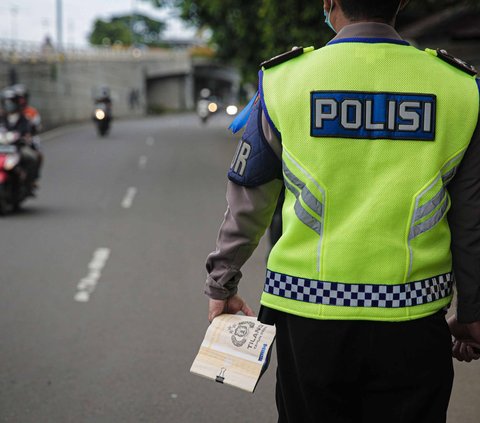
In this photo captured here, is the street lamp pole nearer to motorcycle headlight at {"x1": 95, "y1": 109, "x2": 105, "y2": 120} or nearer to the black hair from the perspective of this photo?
motorcycle headlight at {"x1": 95, "y1": 109, "x2": 105, "y2": 120}

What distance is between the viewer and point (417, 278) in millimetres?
2303

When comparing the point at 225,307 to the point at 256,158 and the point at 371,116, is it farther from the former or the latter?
the point at 371,116

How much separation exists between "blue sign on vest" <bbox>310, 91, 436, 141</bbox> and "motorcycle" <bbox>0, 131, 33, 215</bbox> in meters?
10.7

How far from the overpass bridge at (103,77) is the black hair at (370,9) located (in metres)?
30.6

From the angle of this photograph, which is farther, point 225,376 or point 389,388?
point 225,376

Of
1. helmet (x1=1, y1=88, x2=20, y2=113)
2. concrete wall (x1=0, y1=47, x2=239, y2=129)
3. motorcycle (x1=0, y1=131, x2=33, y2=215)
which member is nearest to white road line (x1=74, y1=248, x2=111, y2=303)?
motorcycle (x1=0, y1=131, x2=33, y2=215)

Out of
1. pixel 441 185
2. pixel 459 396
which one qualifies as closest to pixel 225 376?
pixel 441 185

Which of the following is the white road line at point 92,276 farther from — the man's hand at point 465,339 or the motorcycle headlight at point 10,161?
the man's hand at point 465,339

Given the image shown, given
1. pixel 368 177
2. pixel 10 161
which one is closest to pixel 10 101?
pixel 10 161

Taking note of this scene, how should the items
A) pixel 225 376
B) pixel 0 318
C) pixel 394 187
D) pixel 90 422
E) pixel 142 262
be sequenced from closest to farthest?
pixel 394 187, pixel 225 376, pixel 90 422, pixel 0 318, pixel 142 262

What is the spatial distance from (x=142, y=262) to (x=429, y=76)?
6.83 meters

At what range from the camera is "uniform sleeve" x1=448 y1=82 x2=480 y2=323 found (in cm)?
233

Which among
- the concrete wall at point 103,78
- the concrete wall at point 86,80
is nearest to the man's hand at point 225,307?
the concrete wall at point 103,78

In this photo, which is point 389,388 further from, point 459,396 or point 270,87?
point 459,396
